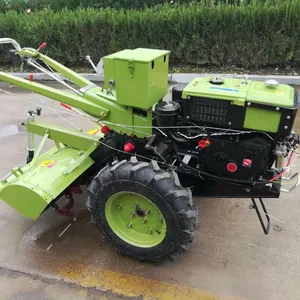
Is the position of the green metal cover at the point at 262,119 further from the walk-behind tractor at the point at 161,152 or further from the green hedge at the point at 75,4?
the green hedge at the point at 75,4

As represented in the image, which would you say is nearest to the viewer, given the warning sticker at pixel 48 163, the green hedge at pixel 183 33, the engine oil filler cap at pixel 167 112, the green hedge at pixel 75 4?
the engine oil filler cap at pixel 167 112

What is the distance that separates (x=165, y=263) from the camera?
3.10 meters

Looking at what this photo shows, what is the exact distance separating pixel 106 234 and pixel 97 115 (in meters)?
1.05

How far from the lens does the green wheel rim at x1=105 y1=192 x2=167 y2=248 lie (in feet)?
9.71

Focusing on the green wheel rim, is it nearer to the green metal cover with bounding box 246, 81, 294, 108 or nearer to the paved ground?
the paved ground

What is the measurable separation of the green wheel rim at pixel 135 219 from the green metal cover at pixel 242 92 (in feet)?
3.06

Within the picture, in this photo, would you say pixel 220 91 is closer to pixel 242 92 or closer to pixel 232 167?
pixel 242 92

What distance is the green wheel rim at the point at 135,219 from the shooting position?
2.96 metres

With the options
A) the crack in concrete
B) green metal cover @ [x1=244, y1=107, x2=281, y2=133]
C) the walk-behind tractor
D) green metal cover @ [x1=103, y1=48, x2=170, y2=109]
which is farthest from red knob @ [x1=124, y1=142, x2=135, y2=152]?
the crack in concrete

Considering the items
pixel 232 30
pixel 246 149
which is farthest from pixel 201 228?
pixel 232 30

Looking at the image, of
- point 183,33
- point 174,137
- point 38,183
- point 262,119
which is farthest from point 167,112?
point 183,33

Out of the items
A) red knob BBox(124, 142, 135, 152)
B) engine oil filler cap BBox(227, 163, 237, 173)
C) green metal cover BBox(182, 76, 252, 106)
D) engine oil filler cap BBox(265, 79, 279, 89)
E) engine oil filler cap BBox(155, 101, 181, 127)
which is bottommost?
red knob BBox(124, 142, 135, 152)

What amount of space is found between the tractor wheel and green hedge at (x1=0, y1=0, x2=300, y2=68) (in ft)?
20.8

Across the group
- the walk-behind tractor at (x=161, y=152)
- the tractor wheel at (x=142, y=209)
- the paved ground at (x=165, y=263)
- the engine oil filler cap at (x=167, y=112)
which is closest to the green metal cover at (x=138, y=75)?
the walk-behind tractor at (x=161, y=152)
